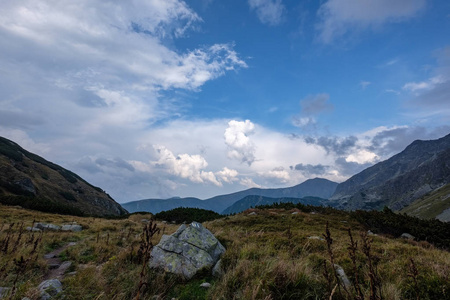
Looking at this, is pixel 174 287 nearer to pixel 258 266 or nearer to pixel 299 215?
pixel 258 266

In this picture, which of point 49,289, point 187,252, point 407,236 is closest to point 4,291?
point 49,289

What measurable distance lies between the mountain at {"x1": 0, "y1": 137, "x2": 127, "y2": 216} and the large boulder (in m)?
33.3

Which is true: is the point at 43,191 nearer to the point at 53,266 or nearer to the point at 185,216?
the point at 185,216

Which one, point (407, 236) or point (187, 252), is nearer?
point (187, 252)

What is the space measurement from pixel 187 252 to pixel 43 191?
60.8 meters

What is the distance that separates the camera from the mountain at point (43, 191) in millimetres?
34156

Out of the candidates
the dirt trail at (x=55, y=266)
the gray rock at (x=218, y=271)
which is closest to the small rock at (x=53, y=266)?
the dirt trail at (x=55, y=266)

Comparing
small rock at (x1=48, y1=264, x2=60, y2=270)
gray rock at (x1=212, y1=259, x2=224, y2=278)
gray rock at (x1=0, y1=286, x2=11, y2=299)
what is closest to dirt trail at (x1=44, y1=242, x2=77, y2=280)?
small rock at (x1=48, y1=264, x2=60, y2=270)

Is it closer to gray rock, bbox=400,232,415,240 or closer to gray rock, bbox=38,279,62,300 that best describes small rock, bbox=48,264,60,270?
gray rock, bbox=38,279,62,300

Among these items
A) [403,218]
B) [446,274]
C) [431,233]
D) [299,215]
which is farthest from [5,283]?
[403,218]

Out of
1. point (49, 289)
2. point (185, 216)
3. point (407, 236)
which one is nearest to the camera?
point (49, 289)

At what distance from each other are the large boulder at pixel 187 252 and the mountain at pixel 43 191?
33315 millimetres

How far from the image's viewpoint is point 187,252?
7785 millimetres

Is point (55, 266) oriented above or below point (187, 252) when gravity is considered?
below
